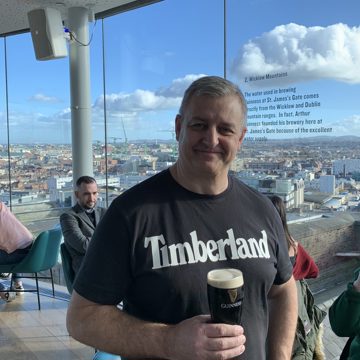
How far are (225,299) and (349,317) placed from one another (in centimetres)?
87

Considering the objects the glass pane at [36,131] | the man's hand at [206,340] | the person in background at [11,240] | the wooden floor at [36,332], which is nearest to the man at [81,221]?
the wooden floor at [36,332]

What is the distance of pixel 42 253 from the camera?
441 centimetres

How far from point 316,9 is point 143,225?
9.50 feet

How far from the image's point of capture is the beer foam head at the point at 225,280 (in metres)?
0.86

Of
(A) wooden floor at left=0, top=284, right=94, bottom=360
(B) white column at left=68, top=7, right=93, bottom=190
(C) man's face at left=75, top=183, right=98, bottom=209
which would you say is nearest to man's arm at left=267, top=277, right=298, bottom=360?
(A) wooden floor at left=0, top=284, right=94, bottom=360

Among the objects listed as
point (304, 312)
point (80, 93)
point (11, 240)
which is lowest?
point (11, 240)

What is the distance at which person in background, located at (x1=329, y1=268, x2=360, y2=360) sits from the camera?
1.50m

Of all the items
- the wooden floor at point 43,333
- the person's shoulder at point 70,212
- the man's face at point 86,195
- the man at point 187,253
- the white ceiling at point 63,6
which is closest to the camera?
the man at point 187,253

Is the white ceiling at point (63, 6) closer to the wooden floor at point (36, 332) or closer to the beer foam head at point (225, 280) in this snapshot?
the wooden floor at point (36, 332)

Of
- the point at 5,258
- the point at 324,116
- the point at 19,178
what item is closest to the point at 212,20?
the point at 324,116

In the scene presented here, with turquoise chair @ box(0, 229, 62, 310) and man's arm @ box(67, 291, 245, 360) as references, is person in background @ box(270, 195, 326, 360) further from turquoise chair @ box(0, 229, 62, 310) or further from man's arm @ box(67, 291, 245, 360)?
turquoise chair @ box(0, 229, 62, 310)

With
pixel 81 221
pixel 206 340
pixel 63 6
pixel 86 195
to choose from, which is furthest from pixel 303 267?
pixel 63 6

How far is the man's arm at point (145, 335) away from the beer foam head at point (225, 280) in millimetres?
84

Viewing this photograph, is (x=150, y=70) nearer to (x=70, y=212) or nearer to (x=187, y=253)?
(x=70, y=212)
